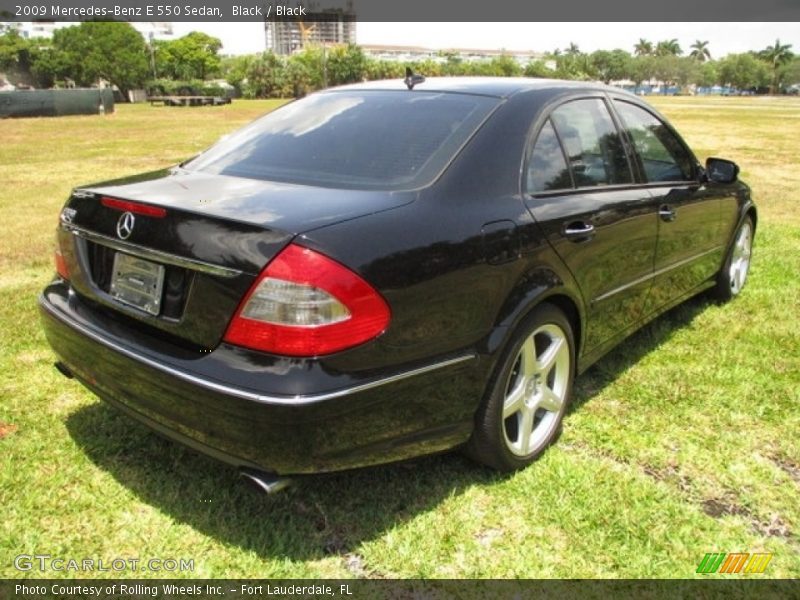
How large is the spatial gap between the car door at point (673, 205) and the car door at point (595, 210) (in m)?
0.16

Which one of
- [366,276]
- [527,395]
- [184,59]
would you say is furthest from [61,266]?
[184,59]

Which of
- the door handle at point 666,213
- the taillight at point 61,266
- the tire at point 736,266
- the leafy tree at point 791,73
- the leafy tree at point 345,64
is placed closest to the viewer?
the taillight at point 61,266

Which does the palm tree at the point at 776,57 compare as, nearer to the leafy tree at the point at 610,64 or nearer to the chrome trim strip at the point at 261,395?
the leafy tree at the point at 610,64

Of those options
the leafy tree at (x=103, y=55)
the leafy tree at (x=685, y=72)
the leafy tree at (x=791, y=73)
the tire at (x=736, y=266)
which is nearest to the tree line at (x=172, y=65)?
the leafy tree at (x=103, y=55)

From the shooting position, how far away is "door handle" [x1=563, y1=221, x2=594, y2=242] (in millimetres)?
2795

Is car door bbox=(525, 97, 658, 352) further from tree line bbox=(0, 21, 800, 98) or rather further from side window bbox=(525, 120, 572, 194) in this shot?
tree line bbox=(0, 21, 800, 98)

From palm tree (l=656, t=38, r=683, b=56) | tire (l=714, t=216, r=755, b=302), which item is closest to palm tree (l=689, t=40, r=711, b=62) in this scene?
palm tree (l=656, t=38, r=683, b=56)

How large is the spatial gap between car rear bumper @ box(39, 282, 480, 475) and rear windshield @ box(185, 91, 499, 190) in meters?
0.74

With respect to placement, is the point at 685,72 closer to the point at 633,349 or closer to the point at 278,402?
the point at 633,349

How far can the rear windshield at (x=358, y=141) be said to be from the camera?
252cm

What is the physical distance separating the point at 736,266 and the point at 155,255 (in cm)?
435

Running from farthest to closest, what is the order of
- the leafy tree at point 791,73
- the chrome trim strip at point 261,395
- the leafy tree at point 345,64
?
the leafy tree at point 791,73, the leafy tree at point 345,64, the chrome trim strip at point 261,395

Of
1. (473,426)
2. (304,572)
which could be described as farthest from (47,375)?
(473,426)

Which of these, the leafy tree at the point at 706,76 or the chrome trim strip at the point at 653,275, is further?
the leafy tree at the point at 706,76
